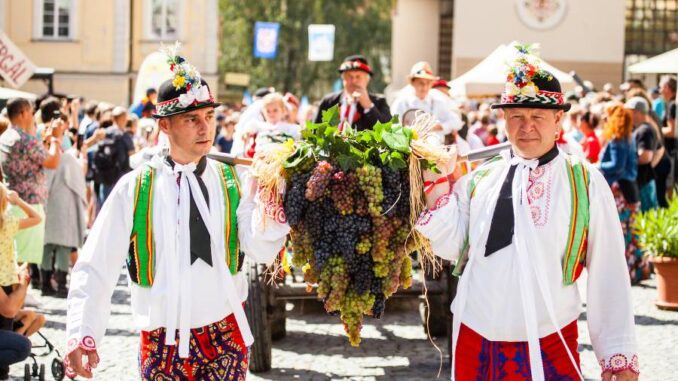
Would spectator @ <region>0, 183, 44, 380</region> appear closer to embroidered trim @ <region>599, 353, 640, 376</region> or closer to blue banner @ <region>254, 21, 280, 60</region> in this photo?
embroidered trim @ <region>599, 353, 640, 376</region>

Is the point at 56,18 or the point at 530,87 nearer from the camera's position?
the point at 530,87

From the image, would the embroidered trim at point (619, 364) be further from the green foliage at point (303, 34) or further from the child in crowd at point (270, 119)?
the green foliage at point (303, 34)

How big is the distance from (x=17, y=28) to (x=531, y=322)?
103 feet

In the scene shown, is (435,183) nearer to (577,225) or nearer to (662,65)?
(577,225)

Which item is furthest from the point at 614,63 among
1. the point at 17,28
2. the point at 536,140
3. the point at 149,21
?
the point at 536,140

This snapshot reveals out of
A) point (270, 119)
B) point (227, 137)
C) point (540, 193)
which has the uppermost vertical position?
point (270, 119)

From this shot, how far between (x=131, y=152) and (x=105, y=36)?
21172 mm

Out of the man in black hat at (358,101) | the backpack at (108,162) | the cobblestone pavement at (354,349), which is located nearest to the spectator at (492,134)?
the backpack at (108,162)

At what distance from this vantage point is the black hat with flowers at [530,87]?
444cm

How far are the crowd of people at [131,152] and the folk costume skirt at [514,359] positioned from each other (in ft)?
10.5

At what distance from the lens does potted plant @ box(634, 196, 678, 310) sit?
10.2m

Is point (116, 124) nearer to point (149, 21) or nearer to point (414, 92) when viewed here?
point (414, 92)

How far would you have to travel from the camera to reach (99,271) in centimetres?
446

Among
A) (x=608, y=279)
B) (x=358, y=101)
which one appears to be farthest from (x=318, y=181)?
(x=358, y=101)
